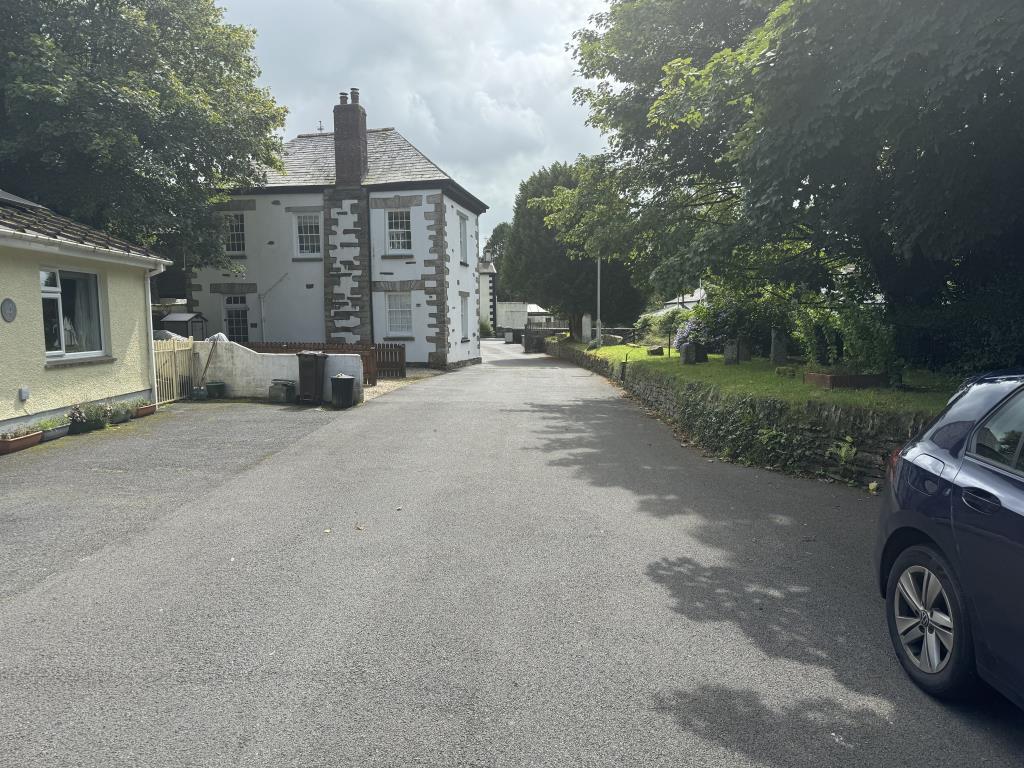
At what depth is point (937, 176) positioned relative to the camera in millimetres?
7770

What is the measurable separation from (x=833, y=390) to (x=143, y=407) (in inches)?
466

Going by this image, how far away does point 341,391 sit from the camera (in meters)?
15.6

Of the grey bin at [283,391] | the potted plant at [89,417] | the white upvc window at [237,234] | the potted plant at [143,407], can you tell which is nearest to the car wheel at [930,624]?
the potted plant at [89,417]

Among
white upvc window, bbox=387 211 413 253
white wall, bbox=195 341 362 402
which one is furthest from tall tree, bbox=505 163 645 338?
white wall, bbox=195 341 362 402

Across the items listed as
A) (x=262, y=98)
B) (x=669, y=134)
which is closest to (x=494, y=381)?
(x=669, y=134)

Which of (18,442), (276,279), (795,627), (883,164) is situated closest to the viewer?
(795,627)

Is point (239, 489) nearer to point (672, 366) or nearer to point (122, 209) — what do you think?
point (672, 366)

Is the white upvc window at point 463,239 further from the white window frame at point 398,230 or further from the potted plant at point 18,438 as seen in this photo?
the potted plant at point 18,438

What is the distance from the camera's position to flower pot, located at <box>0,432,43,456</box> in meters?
10.4

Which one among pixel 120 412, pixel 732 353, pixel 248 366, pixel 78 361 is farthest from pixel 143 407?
pixel 732 353

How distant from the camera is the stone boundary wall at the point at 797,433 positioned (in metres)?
8.17

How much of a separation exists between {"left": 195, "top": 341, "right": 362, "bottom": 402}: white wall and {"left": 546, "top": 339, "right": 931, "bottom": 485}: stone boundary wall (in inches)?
314

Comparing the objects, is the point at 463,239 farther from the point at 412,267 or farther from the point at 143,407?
the point at 143,407

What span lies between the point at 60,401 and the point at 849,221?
38.8 ft
